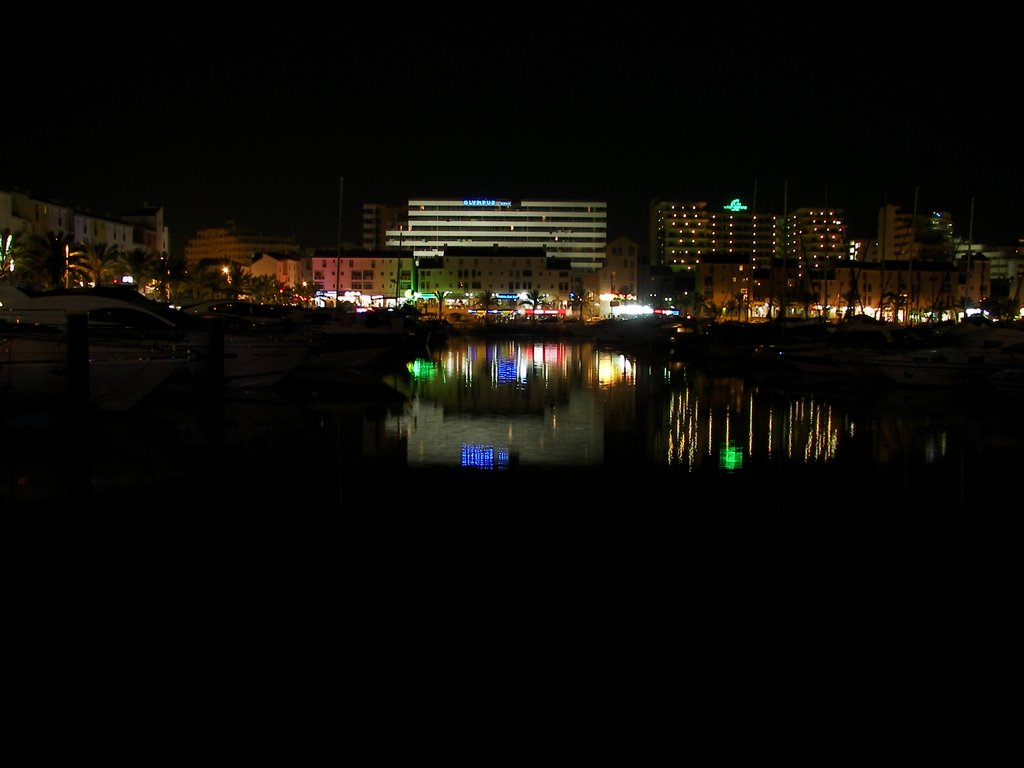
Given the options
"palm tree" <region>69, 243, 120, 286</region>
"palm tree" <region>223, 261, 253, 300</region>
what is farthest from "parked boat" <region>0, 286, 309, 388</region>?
"palm tree" <region>223, 261, 253, 300</region>

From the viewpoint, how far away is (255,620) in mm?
9859

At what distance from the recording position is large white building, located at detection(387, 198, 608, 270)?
7416 inches

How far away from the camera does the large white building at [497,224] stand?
18838 cm

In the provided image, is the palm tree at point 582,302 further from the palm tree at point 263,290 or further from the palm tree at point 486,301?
the palm tree at point 263,290

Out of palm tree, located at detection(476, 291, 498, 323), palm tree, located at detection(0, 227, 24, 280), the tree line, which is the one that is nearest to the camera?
palm tree, located at detection(0, 227, 24, 280)

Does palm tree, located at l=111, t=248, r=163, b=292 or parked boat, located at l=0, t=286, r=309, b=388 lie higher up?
palm tree, located at l=111, t=248, r=163, b=292

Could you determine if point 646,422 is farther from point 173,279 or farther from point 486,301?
point 486,301

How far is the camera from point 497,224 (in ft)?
618

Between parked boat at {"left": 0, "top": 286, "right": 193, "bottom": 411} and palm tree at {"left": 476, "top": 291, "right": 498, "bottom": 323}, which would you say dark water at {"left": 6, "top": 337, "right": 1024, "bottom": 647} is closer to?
Answer: parked boat at {"left": 0, "top": 286, "right": 193, "bottom": 411}

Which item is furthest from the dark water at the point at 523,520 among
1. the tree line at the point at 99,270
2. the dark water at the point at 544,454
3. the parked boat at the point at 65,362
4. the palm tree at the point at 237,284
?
the palm tree at the point at 237,284

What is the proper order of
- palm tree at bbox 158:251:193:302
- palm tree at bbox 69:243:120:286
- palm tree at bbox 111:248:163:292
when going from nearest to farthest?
palm tree at bbox 69:243:120:286 < palm tree at bbox 111:248:163:292 < palm tree at bbox 158:251:193:302

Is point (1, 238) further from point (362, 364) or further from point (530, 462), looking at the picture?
point (530, 462)

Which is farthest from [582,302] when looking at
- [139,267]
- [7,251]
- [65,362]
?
[65,362]

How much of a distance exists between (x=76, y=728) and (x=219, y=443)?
564 inches
